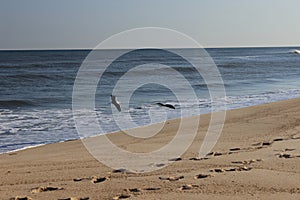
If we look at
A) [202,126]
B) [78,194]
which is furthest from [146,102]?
[78,194]

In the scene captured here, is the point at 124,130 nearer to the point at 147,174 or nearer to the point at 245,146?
the point at 245,146

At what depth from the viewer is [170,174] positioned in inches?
235

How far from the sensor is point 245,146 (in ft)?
27.1

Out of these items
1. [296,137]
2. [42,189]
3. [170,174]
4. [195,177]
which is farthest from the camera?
[296,137]

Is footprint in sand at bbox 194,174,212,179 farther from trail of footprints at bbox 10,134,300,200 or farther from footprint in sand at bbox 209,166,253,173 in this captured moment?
footprint in sand at bbox 209,166,253,173

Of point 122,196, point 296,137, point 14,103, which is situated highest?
point 14,103

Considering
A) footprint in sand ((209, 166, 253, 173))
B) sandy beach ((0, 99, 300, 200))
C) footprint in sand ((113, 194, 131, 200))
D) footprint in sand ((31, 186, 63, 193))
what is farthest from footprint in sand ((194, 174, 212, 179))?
footprint in sand ((31, 186, 63, 193))

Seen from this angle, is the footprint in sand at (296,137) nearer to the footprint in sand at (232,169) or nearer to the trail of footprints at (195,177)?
the trail of footprints at (195,177)

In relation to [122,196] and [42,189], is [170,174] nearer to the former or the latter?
[122,196]

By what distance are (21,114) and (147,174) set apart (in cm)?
962

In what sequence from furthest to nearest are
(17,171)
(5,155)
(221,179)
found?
(5,155), (17,171), (221,179)

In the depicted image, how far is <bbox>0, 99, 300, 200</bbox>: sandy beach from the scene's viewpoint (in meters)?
5.13

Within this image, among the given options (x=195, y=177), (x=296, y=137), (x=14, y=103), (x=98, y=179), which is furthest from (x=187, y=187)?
(x=14, y=103)

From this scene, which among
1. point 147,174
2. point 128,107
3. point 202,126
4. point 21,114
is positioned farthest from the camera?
point 128,107
